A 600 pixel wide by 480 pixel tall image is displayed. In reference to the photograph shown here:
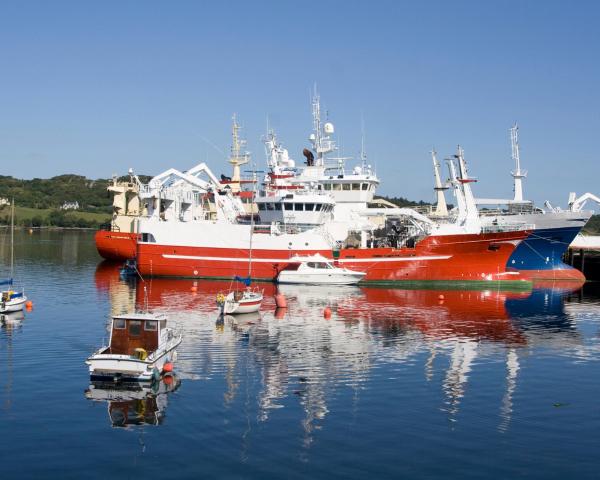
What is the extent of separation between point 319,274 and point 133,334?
30.3m

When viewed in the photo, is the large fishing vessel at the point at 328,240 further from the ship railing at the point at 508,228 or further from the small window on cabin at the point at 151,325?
the small window on cabin at the point at 151,325

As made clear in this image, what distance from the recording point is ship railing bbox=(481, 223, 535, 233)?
54.7m

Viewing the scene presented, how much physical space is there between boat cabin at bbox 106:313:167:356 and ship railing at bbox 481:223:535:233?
36.9 metres

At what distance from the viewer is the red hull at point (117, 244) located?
7038 cm

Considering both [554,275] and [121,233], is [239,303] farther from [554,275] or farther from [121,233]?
[121,233]

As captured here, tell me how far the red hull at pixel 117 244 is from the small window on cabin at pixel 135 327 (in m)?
45.5

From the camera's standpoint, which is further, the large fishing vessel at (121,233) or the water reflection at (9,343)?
the large fishing vessel at (121,233)

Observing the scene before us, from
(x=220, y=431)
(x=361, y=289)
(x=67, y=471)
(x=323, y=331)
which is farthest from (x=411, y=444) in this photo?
(x=361, y=289)

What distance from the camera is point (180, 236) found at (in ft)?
194

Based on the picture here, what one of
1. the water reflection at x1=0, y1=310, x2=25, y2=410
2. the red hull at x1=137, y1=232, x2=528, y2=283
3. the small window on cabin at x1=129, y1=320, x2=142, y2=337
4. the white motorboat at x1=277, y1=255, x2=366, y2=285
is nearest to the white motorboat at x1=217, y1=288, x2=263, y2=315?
the water reflection at x1=0, y1=310, x2=25, y2=410

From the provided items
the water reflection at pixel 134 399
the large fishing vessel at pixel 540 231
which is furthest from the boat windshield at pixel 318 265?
the water reflection at pixel 134 399

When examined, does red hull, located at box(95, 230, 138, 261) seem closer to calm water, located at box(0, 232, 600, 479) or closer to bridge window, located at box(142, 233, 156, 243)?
bridge window, located at box(142, 233, 156, 243)

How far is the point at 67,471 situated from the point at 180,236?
43.6m

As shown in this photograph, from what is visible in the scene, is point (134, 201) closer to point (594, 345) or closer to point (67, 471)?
point (594, 345)
